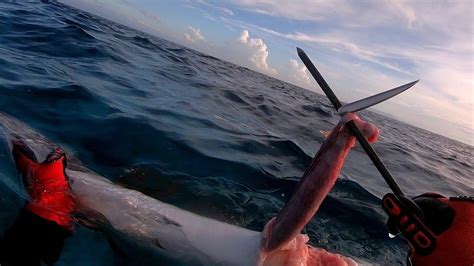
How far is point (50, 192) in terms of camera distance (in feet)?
13.1

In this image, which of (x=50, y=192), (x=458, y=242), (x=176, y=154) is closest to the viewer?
(x=458, y=242)

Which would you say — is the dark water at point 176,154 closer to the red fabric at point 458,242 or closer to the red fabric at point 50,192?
the red fabric at point 50,192

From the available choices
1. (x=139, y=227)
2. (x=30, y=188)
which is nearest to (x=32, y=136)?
(x=30, y=188)

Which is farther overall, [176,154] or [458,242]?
[176,154]

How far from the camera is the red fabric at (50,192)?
3.94 meters

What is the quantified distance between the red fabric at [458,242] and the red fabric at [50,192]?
3.30 meters

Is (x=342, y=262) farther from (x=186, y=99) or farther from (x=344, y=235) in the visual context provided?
(x=186, y=99)

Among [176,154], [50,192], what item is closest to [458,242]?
[50,192]

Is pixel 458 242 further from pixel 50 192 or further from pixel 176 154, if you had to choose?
pixel 176 154

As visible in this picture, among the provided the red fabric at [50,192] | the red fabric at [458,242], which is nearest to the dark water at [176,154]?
the red fabric at [50,192]

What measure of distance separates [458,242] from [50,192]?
3.64 metres

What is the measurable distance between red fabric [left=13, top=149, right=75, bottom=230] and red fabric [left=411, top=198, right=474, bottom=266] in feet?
10.8

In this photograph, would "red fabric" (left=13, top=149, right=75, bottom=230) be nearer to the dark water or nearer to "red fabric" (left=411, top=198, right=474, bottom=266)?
the dark water

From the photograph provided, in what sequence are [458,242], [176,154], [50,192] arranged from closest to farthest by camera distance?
[458,242] → [50,192] → [176,154]
